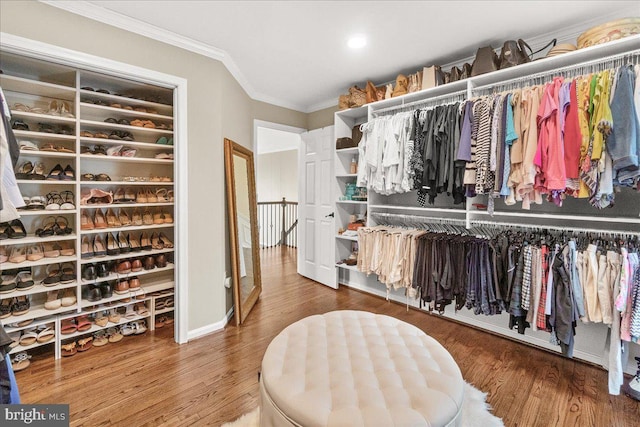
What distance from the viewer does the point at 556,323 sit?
195 centimetres

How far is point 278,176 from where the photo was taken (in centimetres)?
821

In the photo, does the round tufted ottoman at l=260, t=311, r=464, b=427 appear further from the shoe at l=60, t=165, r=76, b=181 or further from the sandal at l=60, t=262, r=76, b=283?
the shoe at l=60, t=165, r=76, b=181

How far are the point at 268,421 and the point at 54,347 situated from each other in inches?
87.9

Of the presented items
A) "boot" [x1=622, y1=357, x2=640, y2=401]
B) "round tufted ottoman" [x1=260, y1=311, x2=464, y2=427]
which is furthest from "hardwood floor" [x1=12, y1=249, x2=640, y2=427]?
"round tufted ottoman" [x1=260, y1=311, x2=464, y2=427]

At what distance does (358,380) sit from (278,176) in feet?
24.3

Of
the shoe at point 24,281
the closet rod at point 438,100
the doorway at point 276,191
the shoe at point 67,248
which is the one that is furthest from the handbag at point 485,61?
the shoe at point 24,281

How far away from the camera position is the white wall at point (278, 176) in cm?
777

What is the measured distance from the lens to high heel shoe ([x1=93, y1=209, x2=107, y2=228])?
249 centimetres

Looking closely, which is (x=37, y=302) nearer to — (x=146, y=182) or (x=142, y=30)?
(x=146, y=182)

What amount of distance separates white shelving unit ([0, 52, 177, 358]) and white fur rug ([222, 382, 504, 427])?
1575 mm

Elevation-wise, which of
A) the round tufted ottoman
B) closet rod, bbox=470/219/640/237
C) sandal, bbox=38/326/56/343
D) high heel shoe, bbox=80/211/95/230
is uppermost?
high heel shoe, bbox=80/211/95/230

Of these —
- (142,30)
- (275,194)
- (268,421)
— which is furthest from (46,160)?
(275,194)

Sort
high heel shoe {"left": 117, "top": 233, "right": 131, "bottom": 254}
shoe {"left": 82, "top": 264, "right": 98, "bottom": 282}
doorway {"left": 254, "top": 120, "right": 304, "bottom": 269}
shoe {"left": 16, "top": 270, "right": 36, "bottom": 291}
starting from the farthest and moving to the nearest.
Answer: doorway {"left": 254, "top": 120, "right": 304, "bottom": 269}, high heel shoe {"left": 117, "top": 233, "right": 131, "bottom": 254}, shoe {"left": 82, "top": 264, "right": 98, "bottom": 282}, shoe {"left": 16, "top": 270, "right": 36, "bottom": 291}

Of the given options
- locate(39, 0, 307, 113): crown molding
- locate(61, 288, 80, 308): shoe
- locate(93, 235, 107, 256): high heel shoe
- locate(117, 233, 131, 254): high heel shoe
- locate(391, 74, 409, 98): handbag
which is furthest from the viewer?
locate(391, 74, 409, 98): handbag
